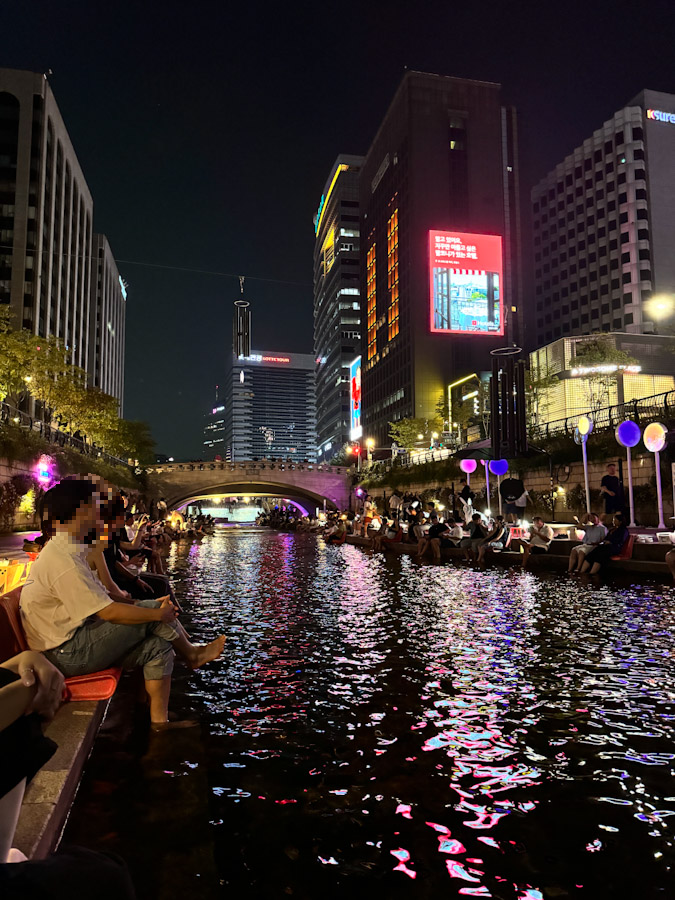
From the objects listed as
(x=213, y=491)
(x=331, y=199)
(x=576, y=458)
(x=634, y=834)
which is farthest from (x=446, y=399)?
(x=634, y=834)

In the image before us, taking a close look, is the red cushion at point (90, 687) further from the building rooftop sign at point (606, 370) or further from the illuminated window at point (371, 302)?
the illuminated window at point (371, 302)

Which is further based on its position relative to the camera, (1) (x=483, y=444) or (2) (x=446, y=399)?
(2) (x=446, y=399)

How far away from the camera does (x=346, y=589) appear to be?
12.3 m

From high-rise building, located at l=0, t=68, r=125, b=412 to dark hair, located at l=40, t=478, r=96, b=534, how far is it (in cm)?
6601

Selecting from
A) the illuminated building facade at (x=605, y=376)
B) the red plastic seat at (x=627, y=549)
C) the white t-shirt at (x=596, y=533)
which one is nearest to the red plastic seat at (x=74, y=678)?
the white t-shirt at (x=596, y=533)

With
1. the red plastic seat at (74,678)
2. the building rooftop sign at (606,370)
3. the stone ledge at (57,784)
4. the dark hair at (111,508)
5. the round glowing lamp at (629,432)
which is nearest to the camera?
the stone ledge at (57,784)

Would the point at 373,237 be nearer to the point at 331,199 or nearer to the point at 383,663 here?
the point at 331,199

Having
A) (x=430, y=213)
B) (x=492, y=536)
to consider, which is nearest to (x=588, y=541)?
(x=492, y=536)

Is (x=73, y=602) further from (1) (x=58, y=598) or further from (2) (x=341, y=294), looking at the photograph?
(2) (x=341, y=294)

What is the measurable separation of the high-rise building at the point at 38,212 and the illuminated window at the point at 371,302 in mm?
51135

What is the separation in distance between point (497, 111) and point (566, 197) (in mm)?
17682

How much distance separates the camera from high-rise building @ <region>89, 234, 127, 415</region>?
302 feet

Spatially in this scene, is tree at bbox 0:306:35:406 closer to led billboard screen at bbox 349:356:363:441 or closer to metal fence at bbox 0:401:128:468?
metal fence at bbox 0:401:128:468

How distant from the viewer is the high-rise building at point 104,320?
302ft
